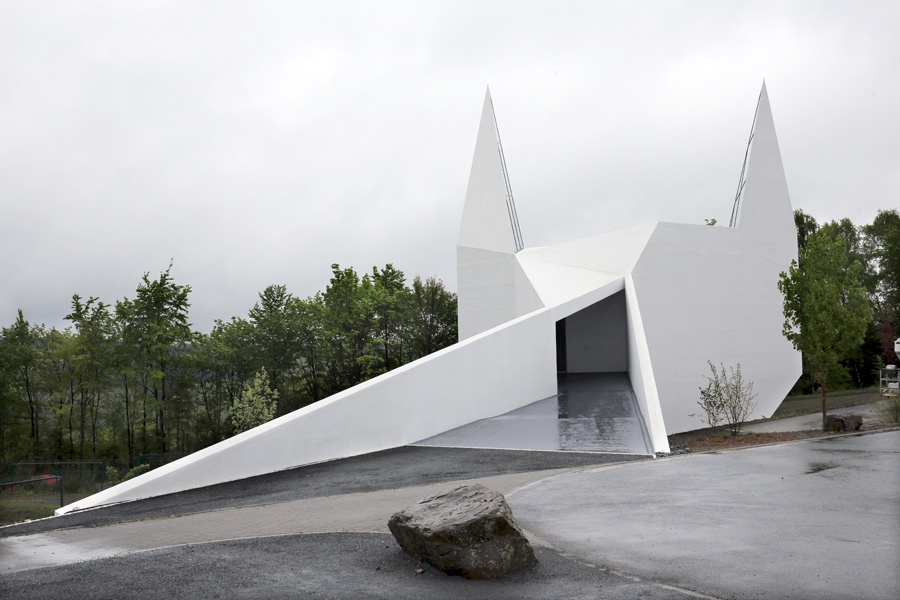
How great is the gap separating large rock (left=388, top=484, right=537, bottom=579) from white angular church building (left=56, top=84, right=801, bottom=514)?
5700 millimetres

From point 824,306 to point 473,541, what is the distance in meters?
12.0

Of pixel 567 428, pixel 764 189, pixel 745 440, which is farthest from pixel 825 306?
pixel 764 189

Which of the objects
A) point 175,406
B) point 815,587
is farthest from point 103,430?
point 815,587

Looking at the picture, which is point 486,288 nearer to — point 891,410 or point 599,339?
point 599,339

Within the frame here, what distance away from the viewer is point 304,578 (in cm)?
447

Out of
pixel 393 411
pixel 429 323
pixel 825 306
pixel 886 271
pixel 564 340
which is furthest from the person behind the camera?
pixel 886 271

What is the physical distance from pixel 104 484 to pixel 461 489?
15073 millimetres

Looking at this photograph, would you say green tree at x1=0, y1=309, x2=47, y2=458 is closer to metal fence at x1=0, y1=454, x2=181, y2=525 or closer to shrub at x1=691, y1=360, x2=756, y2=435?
metal fence at x1=0, y1=454, x2=181, y2=525

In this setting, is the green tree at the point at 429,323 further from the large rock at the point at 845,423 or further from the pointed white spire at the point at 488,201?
→ the large rock at the point at 845,423

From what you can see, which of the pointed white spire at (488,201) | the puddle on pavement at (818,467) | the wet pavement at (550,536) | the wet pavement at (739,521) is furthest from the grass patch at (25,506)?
the puddle on pavement at (818,467)

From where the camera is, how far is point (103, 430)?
3206 cm

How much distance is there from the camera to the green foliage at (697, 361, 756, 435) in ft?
46.9

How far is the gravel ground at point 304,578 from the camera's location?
4.11 meters

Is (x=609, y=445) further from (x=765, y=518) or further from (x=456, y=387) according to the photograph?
(x=765, y=518)
